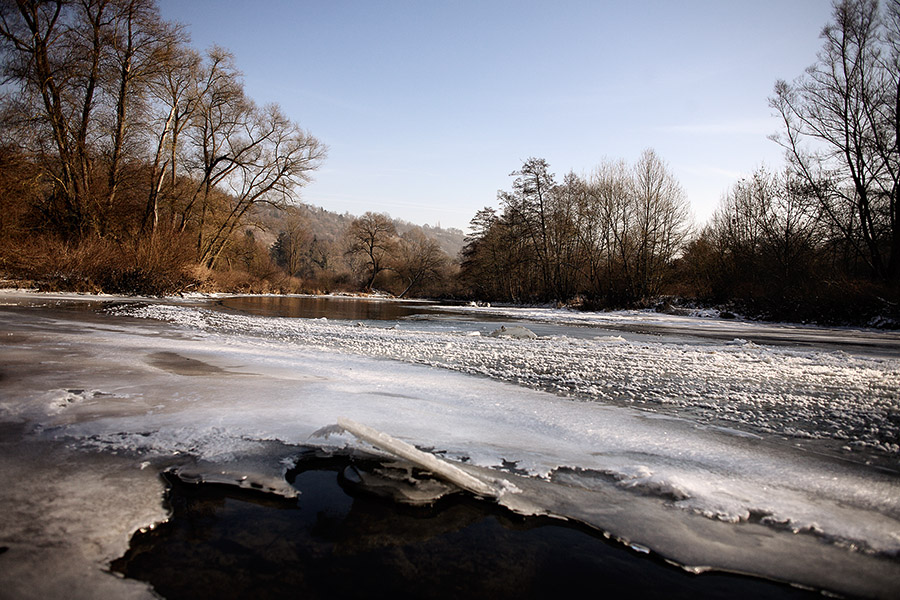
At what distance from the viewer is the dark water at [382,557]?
1038 mm

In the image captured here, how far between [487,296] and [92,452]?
121 feet

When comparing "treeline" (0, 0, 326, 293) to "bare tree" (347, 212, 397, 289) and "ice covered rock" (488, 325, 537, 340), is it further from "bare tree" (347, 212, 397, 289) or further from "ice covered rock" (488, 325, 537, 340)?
"bare tree" (347, 212, 397, 289)

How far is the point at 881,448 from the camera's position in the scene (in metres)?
2.24

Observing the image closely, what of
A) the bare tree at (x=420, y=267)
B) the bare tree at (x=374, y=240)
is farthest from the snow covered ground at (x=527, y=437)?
the bare tree at (x=420, y=267)

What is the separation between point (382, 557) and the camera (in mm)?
1164

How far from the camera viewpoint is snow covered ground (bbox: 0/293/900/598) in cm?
128

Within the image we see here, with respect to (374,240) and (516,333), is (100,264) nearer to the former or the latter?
(516,333)

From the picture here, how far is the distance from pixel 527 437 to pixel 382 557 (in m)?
1.22

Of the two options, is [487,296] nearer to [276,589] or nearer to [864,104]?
[864,104]

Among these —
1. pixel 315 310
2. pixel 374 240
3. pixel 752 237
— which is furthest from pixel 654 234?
pixel 374 240

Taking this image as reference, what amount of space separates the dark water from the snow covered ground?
0.33 ft

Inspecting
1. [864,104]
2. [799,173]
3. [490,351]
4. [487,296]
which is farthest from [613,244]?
[490,351]

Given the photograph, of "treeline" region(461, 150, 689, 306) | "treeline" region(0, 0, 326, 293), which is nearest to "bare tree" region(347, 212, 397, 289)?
"treeline" region(461, 150, 689, 306)

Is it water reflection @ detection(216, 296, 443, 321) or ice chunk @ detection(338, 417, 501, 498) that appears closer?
ice chunk @ detection(338, 417, 501, 498)
